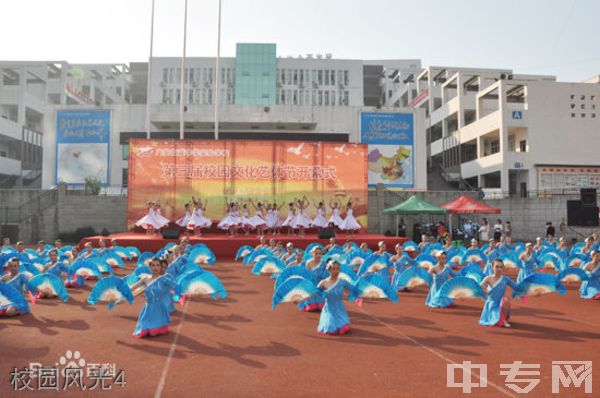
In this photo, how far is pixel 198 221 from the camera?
18016 mm

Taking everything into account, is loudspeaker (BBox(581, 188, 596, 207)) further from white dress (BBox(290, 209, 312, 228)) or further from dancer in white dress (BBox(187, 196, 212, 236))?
dancer in white dress (BBox(187, 196, 212, 236))

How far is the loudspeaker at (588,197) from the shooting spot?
66.0 feet

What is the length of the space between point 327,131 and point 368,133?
127 inches

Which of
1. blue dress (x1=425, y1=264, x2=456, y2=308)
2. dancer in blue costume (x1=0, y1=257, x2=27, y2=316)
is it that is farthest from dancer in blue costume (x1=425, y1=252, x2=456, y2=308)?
dancer in blue costume (x1=0, y1=257, x2=27, y2=316)

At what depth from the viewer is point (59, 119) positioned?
102ft

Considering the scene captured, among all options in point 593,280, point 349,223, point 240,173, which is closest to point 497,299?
point 593,280

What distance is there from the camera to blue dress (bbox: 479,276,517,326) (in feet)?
22.2

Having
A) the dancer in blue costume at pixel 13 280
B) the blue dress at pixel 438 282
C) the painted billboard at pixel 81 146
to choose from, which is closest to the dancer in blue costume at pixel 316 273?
the blue dress at pixel 438 282

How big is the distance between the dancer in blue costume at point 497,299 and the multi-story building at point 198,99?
2403 centimetres

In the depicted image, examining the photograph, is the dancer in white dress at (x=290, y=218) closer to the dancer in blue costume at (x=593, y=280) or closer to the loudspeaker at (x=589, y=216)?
the dancer in blue costume at (x=593, y=280)

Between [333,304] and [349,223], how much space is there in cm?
1277

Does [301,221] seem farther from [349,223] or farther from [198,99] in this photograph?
[198,99]

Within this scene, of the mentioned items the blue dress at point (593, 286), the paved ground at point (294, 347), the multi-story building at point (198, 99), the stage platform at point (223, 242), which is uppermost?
the multi-story building at point (198, 99)

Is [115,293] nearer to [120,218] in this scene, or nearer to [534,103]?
[120,218]
